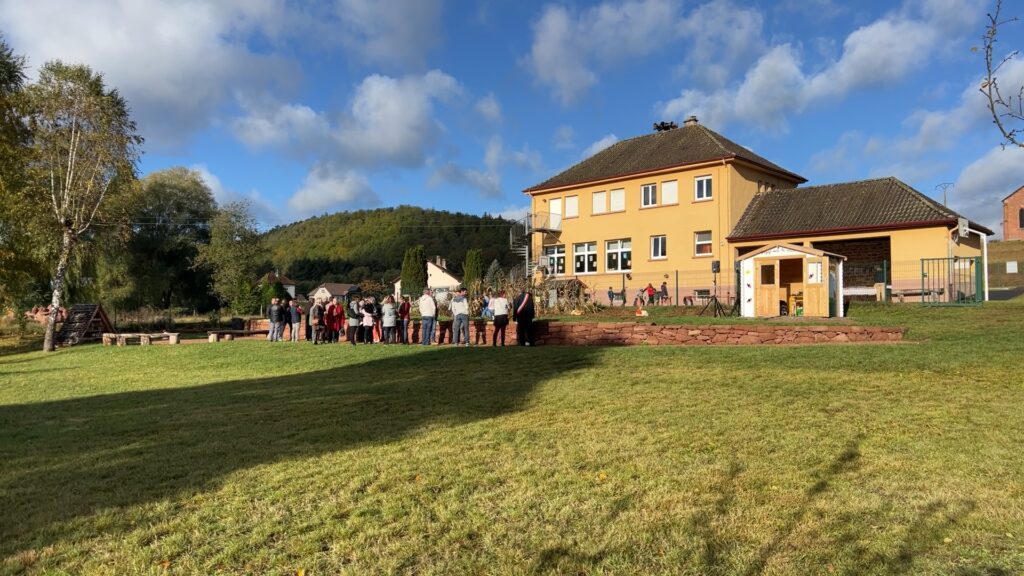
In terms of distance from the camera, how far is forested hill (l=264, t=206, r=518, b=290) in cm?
8525

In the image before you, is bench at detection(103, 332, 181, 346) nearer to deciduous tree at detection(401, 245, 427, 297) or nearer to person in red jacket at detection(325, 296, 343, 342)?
person in red jacket at detection(325, 296, 343, 342)

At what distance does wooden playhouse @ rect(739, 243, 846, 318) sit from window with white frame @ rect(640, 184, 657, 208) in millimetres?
12727

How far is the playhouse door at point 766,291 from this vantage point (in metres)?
22.1

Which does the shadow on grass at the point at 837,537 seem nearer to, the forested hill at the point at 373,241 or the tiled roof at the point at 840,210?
the tiled roof at the point at 840,210

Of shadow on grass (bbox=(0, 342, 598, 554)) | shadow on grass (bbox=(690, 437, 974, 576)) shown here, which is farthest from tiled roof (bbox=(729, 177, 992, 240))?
shadow on grass (bbox=(690, 437, 974, 576))

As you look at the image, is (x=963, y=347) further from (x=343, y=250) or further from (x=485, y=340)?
(x=343, y=250)

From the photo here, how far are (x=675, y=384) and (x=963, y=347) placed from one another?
6.80m

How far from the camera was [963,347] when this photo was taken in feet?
42.3

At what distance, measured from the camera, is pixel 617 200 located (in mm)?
37219

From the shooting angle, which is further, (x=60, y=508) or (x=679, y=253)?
(x=679, y=253)

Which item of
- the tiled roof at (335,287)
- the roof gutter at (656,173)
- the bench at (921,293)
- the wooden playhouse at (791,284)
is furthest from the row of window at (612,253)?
the tiled roof at (335,287)

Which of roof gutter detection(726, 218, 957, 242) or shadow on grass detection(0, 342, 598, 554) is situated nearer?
shadow on grass detection(0, 342, 598, 554)

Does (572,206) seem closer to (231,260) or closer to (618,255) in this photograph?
(618,255)

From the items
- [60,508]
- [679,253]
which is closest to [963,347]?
[60,508]
